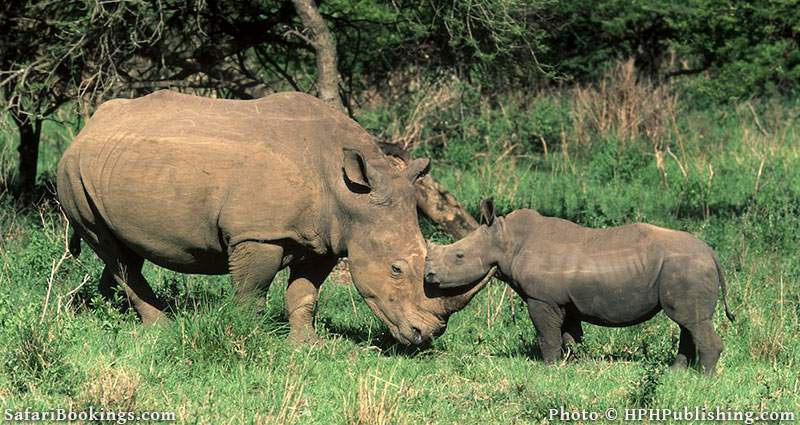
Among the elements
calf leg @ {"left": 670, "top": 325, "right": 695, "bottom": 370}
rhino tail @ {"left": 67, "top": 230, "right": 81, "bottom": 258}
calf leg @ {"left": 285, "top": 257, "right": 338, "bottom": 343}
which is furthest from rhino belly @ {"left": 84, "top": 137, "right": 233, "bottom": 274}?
calf leg @ {"left": 670, "top": 325, "right": 695, "bottom": 370}

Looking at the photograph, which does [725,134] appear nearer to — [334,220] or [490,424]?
[334,220]

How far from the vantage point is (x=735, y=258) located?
395 inches

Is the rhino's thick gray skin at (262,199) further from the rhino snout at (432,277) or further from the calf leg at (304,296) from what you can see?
→ the rhino snout at (432,277)

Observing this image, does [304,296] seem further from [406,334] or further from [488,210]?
[488,210]

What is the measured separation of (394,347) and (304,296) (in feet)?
2.31

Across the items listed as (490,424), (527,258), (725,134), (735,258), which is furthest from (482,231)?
(725,134)

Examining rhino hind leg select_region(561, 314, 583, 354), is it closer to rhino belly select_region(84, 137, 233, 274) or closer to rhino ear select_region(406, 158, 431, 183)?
rhino ear select_region(406, 158, 431, 183)

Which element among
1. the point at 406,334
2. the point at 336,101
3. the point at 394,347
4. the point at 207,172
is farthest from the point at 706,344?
the point at 336,101

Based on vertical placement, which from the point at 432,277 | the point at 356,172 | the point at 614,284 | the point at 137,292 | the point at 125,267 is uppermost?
the point at 356,172

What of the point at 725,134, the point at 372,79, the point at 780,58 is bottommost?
the point at 725,134

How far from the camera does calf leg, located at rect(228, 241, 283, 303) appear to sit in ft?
Answer: 23.7

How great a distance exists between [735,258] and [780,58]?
8.63ft

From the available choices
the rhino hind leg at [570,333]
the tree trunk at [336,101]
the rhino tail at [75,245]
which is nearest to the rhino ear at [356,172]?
the rhino hind leg at [570,333]

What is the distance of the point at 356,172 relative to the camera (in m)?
7.38
